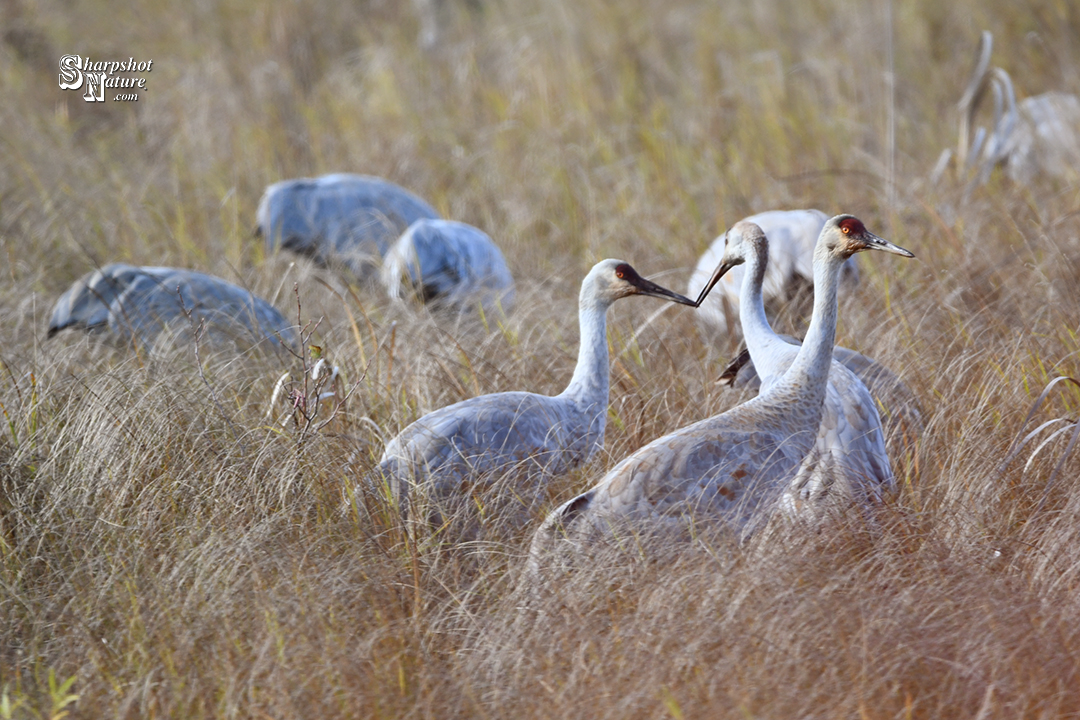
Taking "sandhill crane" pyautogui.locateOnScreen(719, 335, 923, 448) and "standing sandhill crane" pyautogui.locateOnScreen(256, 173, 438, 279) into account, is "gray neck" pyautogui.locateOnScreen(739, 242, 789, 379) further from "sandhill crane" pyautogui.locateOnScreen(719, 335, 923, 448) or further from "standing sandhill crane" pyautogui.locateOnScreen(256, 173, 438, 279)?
"standing sandhill crane" pyautogui.locateOnScreen(256, 173, 438, 279)

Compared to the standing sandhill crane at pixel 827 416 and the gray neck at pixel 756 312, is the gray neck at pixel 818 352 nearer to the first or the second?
the standing sandhill crane at pixel 827 416

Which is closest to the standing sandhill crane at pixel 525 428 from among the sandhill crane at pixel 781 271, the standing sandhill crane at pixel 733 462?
the standing sandhill crane at pixel 733 462

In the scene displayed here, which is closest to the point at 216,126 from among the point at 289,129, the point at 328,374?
the point at 289,129

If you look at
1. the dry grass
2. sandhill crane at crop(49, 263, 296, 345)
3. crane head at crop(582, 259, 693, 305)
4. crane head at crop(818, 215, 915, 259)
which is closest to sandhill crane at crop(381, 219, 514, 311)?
the dry grass

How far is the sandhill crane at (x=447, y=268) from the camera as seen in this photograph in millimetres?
4781

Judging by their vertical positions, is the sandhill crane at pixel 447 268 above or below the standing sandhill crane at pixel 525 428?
above

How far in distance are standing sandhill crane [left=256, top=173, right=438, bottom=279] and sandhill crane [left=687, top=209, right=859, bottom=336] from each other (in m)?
1.86

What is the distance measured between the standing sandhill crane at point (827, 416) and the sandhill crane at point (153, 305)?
1.64 meters

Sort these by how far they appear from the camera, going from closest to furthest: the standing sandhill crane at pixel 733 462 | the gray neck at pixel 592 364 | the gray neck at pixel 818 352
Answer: the standing sandhill crane at pixel 733 462 → the gray neck at pixel 818 352 → the gray neck at pixel 592 364

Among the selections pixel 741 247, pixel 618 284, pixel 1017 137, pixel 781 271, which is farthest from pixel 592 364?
pixel 1017 137

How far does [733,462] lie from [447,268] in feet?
8.42

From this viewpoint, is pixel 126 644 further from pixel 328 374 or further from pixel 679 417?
pixel 679 417

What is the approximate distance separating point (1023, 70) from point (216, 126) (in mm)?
4991

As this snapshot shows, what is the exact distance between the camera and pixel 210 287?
4.25 metres
